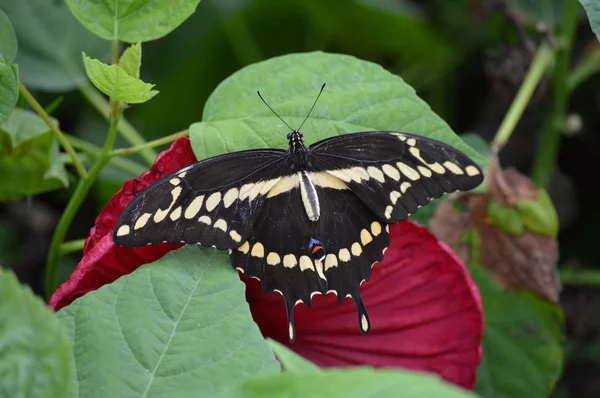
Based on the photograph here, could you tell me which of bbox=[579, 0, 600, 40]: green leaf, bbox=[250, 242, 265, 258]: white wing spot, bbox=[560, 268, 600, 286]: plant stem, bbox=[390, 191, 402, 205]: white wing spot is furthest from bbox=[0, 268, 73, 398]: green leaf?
bbox=[560, 268, 600, 286]: plant stem

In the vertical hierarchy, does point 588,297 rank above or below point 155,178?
below

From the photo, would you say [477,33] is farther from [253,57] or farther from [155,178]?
[155,178]

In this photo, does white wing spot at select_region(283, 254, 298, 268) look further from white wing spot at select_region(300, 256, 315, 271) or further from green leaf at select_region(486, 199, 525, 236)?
green leaf at select_region(486, 199, 525, 236)

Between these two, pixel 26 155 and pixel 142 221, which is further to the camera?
pixel 26 155

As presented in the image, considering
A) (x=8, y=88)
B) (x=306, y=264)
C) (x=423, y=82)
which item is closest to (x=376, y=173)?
Result: (x=306, y=264)

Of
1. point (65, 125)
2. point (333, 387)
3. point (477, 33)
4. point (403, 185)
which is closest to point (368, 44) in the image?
point (477, 33)

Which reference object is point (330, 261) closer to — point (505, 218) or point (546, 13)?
point (505, 218)

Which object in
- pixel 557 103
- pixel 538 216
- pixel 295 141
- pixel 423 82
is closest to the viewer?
pixel 295 141
